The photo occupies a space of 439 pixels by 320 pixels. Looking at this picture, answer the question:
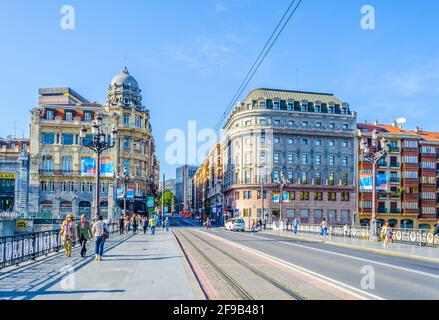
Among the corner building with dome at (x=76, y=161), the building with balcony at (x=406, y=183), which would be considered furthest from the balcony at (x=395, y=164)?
the corner building with dome at (x=76, y=161)

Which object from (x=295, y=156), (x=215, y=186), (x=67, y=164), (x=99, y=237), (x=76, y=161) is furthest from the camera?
(x=215, y=186)

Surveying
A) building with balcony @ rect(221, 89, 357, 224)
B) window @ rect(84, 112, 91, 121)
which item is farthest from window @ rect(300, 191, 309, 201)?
window @ rect(84, 112, 91, 121)

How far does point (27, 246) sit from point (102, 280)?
18.8 ft

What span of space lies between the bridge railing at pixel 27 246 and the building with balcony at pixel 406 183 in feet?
199

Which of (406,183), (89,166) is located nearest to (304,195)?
(406,183)

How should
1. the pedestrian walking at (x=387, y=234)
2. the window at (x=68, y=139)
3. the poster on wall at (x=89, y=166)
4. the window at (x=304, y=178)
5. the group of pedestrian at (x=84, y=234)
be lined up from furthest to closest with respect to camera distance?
the window at (x=304, y=178)
the window at (x=68, y=139)
the pedestrian walking at (x=387, y=234)
the poster on wall at (x=89, y=166)
the group of pedestrian at (x=84, y=234)

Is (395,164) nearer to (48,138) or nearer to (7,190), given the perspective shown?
(48,138)

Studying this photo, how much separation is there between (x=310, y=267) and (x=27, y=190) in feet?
196

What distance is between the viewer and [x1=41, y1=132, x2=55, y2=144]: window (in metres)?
66.3

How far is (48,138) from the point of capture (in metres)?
66.6

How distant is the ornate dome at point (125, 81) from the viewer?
251 ft

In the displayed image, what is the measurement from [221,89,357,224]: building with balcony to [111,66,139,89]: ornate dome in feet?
66.5

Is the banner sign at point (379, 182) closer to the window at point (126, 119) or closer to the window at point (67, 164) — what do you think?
the window at point (67, 164)
